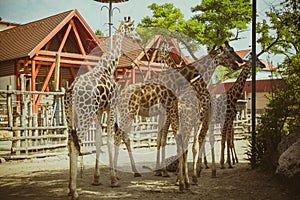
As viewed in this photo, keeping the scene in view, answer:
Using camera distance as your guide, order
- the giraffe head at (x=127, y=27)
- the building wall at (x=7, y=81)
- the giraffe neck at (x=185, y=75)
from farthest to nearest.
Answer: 1. the building wall at (x=7, y=81)
2. the giraffe head at (x=127, y=27)
3. the giraffe neck at (x=185, y=75)

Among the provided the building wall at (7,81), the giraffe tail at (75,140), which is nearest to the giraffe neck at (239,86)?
the giraffe tail at (75,140)

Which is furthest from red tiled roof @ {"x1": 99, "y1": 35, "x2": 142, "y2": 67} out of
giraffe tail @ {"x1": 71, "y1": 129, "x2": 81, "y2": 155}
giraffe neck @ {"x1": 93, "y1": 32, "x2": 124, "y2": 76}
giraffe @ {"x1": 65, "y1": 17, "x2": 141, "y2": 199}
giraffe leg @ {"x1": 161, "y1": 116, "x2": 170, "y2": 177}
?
giraffe tail @ {"x1": 71, "y1": 129, "x2": 81, "y2": 155}

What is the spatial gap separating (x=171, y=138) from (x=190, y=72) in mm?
6201

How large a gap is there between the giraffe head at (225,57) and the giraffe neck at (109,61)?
5.94 feet

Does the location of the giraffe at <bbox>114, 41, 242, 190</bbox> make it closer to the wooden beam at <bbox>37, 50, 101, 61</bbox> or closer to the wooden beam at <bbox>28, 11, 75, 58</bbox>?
the wooden beam at <bbox>28, 11, 75, 58</bbox>

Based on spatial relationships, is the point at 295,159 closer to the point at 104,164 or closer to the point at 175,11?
the point at 104,164

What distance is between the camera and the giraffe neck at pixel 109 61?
18.8 feet

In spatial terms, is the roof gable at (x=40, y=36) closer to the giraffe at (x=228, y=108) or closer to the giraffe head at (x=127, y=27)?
the giraffe head at (x=127, y=27)

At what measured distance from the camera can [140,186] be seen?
5684 mm

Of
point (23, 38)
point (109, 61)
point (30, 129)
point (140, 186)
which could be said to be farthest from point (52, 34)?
point (140, 186)

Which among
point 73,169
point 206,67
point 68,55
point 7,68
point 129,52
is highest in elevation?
point 129,52

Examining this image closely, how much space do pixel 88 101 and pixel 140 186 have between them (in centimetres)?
168

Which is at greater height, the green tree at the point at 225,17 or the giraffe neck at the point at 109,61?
the green tree at the point at 225,17

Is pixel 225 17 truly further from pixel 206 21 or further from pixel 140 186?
pixel 140 186
